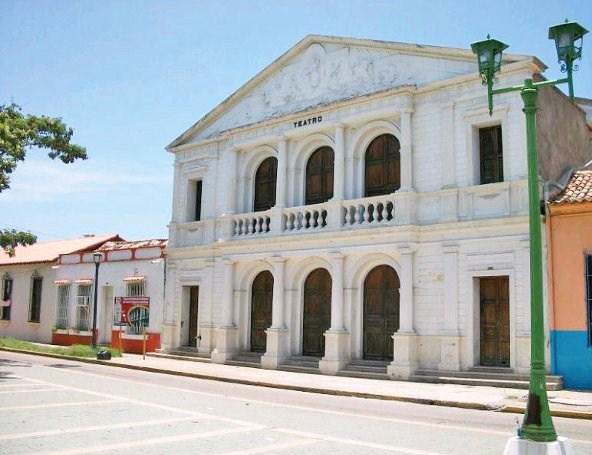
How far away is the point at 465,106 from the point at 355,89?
384 cm

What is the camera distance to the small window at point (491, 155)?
57.3ft

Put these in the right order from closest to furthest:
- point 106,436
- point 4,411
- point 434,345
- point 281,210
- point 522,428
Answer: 1. point 522,428
2. point 106,436
3. point 4,411
4. point 434,345
5. point 281,210

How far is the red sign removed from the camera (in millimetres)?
25641

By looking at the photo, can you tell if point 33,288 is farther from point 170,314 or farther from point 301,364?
point 301,364

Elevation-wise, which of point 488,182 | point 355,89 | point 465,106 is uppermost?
point 355,89

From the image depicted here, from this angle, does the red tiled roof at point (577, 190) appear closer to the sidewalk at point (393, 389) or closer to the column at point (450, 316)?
the column at point (450, 316)

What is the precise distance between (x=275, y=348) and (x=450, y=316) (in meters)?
6.01

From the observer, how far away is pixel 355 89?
20.2 meters

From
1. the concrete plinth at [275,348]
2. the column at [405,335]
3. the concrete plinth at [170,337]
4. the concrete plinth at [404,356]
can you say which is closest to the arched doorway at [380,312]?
the column at [405,335]

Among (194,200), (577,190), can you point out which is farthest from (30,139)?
(577,190)

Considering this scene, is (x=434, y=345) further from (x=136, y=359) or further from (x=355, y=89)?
(x=136, y=359)

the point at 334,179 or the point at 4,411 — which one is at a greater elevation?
the point at 334,179

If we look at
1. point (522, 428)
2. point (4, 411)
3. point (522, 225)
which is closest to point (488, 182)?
point (522, 225)

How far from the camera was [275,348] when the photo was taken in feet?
67.5
